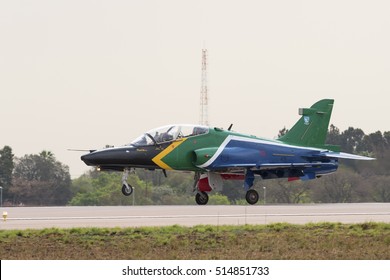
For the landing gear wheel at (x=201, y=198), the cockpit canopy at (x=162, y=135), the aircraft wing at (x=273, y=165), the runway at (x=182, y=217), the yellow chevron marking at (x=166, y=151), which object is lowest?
the runway at (x=182, y=217)

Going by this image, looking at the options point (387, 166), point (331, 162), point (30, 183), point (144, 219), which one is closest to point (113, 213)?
point (144, 219)

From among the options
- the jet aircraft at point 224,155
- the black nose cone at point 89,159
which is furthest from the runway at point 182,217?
the jet aircraft at point 224,155

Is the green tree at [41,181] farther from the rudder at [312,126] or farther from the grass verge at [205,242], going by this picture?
the grass verge at [205,242]

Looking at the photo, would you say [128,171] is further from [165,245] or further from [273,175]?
[165,245]

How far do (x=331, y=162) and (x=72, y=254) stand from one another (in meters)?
20.3

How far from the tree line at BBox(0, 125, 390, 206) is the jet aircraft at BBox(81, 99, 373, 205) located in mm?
9400

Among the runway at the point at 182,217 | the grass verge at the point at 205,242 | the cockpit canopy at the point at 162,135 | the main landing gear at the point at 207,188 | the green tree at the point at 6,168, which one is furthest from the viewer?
the green tree at the point at 6,168

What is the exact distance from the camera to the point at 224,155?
1357 inches

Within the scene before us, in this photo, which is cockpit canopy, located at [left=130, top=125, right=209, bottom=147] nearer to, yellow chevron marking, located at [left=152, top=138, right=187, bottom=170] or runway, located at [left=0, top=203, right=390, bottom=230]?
yellow chevron marking, located at [left=152, top=138, right=187, bottom=170]

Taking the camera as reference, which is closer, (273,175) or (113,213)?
(113,213)

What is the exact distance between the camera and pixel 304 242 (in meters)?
18.9

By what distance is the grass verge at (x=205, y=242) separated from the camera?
17.6 m

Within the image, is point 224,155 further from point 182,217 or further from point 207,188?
point 182,217

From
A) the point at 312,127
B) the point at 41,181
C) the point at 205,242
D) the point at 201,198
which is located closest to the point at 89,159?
the point at 201,198
